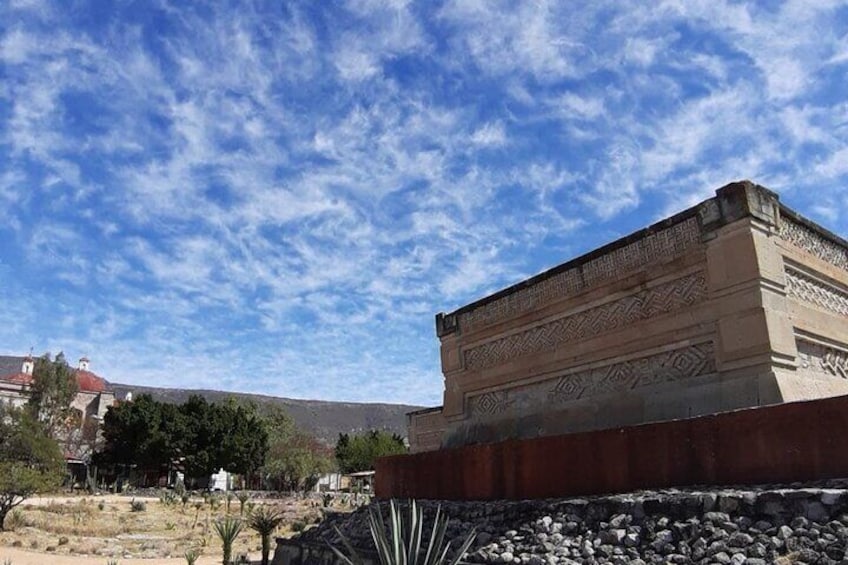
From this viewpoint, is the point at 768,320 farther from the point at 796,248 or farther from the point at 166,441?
the point at 166,441

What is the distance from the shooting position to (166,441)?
38.5 m

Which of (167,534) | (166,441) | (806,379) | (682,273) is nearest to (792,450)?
(806,379)

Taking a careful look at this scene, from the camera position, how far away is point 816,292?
6414 millimetres

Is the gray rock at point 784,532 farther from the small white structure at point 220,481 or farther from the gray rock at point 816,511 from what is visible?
the small white structure at point 220,481

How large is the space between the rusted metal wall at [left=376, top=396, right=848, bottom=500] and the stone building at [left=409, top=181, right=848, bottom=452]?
958 millimetres

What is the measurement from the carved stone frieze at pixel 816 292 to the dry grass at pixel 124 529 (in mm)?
13757

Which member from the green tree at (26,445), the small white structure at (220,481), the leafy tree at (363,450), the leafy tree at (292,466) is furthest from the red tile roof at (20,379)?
the leafy tree at (363,450)

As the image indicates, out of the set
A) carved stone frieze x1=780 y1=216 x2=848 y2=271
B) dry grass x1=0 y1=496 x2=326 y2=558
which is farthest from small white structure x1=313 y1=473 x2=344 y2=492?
carved stone frieze x1=780 y1=216 x2=848 y2=271

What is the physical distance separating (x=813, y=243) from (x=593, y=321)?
90.4 inches

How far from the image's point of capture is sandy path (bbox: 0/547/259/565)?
14.4 metres

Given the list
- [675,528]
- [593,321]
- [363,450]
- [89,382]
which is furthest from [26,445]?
[675,528]

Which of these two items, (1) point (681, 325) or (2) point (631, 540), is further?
(1) point (681, 325)

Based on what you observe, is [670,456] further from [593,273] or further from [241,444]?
[241,444]

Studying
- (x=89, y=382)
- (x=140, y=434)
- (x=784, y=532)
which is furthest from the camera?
(x=89, y=382)
